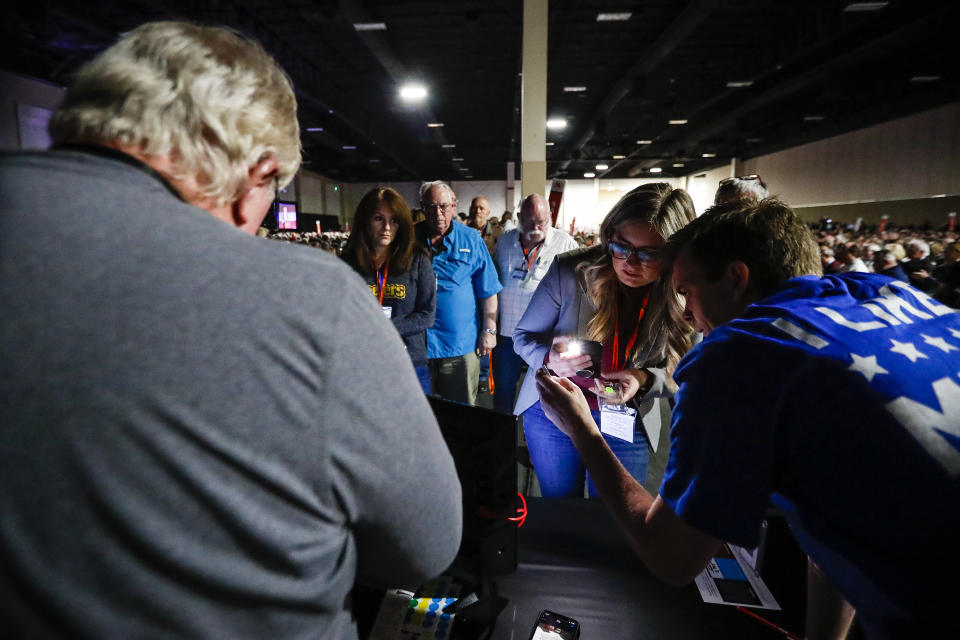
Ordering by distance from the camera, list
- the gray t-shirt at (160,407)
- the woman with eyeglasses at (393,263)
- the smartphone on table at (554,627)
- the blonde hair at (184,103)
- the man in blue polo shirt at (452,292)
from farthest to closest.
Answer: the man in blue polo shirt at (452,292), the woman with eyeglasses at (393,263), the smartphone on table at (554,627), the blonde hair at (184,103), the gray t-shirt at (160,407)

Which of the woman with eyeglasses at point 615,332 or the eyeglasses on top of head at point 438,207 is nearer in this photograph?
the woman with eyeglasses at point 615,332

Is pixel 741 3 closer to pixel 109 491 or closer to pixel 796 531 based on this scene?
pixel 796 531

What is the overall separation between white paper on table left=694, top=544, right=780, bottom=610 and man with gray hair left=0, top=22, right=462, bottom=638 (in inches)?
34.3

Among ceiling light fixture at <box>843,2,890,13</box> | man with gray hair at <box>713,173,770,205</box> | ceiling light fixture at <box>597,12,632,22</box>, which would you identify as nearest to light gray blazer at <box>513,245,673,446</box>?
man with gray hair at <box>713,173,770,205</box>

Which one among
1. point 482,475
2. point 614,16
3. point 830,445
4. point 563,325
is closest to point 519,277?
point 563,325

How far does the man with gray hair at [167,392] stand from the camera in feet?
1.41

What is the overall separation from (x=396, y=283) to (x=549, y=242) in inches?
Result: 61.1

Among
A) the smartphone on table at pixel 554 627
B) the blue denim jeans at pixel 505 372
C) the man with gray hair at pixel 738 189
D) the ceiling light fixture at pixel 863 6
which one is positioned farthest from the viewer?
the ceiling light fixture at pixel 863 6

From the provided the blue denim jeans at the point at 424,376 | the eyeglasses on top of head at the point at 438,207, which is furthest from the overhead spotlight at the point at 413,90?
the blue denim jeans at the point at 424,376

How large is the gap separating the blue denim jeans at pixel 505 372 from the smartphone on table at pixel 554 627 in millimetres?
2761

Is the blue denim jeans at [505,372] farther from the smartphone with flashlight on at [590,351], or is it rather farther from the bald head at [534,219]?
the smartphone with flashlight on at [590,351]

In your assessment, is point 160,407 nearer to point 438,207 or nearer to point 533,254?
point 438,207

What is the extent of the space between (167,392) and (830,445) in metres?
0.84

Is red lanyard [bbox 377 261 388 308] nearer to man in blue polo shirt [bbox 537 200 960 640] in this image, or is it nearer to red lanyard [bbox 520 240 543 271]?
red lanyard [bbox 520 240 543 271]
